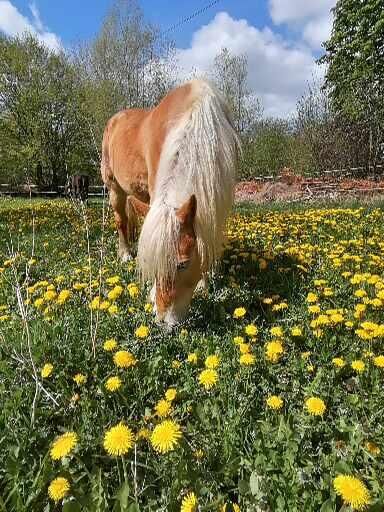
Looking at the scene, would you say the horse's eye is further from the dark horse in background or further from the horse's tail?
the dark horse in background

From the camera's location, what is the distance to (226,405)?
2.20 m

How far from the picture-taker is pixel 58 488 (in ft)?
4.95

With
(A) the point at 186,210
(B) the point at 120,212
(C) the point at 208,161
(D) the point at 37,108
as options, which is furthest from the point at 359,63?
(A) the point at 186,210

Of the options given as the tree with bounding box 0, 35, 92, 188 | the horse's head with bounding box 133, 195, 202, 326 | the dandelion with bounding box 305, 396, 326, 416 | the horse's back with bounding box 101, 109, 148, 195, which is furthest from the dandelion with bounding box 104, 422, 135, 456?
the tree with bounding box 0, 35, 92, 188

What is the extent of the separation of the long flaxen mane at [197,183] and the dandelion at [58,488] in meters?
1.58

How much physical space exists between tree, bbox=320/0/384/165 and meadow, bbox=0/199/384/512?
19251 mm

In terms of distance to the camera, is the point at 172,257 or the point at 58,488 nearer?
the point at 58,488

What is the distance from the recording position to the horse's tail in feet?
11.4

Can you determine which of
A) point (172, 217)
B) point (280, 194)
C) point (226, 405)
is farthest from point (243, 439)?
point (280, 194)

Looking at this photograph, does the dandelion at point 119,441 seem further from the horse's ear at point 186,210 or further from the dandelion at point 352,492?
the horse's ear at point 186,210

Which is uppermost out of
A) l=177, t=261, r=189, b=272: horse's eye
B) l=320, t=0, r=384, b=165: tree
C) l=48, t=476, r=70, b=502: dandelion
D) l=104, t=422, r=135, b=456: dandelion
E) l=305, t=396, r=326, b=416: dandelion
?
l=320, t=0, r=384, b=165: tree

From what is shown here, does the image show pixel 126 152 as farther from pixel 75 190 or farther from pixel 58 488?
pixel 58 488

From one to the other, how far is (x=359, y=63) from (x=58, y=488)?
2693 centimetres

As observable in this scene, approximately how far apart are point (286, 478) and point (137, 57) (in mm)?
31423
